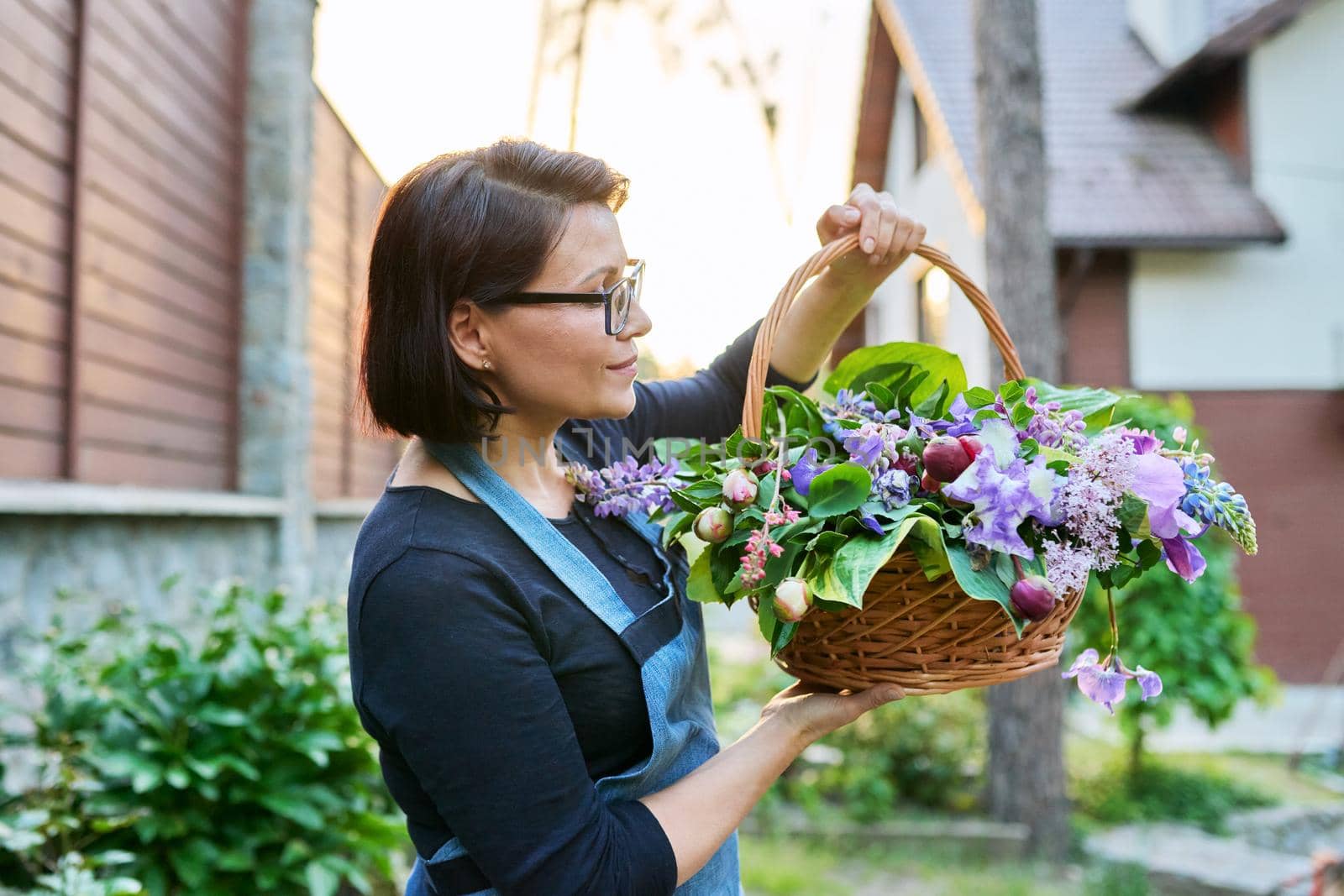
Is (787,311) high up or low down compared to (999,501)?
up

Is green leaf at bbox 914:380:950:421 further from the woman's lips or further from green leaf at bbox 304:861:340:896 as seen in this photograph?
green leaf at bbox 304:861:340:896

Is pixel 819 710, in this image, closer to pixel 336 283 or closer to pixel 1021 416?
pixel 1021 416

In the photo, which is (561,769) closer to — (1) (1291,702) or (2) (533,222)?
(2) (533,222)

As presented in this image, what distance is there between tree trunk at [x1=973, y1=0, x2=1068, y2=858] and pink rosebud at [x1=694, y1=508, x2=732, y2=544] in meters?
4.22

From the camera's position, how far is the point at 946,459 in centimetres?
122

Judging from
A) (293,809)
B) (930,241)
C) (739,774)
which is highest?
(930,241)

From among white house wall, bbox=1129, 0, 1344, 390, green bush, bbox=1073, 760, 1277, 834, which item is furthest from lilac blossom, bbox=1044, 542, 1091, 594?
white house wall, bbox=1129, 0, 1344, 390

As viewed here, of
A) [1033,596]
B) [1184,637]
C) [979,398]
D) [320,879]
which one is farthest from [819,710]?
[1184,637]

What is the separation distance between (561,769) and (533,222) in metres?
0.68

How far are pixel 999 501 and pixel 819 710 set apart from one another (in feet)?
1.28

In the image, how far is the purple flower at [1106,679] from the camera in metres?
1.26

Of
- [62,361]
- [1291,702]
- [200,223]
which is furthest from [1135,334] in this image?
[62,361]

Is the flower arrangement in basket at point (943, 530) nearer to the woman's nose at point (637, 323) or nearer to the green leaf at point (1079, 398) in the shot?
the green leaf at point (1079, 398)

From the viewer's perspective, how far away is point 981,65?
209 inches
